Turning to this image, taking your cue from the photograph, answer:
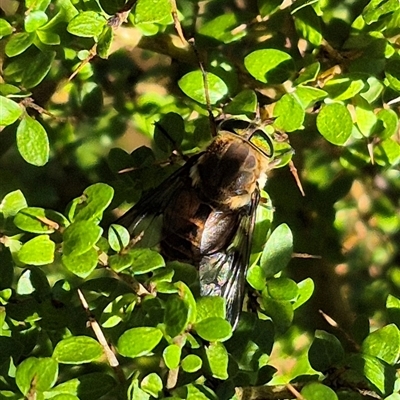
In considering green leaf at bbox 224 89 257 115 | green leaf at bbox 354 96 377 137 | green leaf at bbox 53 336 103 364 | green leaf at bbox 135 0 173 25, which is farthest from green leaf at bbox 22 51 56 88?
green leaf at bbox 354 96 377 137

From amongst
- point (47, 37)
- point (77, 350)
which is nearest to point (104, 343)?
point (77, 350)

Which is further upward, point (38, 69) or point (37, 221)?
point (38, 69)

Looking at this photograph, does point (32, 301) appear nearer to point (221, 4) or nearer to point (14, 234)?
point (14, 234)

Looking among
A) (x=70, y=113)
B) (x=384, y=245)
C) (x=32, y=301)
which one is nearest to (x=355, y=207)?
(x=384, y=245)

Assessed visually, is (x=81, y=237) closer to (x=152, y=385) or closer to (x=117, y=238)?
(x=117, y=238)

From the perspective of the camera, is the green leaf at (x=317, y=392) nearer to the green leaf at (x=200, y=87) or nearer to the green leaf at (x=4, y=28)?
the green leaf at (x=200, y=87)

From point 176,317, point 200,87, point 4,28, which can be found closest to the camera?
point 176,317

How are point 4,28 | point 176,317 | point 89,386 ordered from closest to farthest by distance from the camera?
point 176,317, point 89,386, point 4,28

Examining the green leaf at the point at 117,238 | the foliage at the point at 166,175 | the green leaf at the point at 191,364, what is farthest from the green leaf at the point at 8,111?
the green leaf at the point at 191,364
